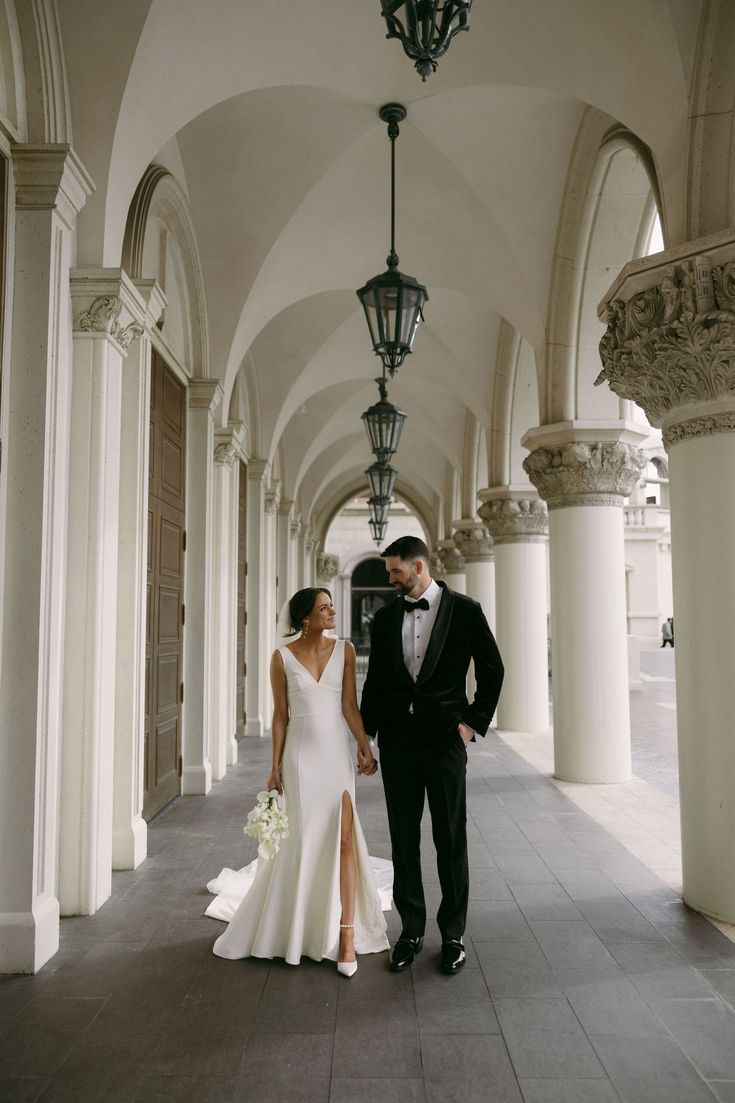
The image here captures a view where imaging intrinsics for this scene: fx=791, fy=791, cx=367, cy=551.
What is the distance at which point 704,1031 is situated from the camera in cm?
295

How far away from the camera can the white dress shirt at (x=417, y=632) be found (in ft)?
11.6

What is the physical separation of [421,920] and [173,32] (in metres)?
5.04

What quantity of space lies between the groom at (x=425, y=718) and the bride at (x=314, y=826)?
5.9 inches

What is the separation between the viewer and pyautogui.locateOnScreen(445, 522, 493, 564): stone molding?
1416 centimetres

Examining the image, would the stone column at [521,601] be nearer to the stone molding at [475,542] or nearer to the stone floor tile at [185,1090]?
the stone molding at [475,542]

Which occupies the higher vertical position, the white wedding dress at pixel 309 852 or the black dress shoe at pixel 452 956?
the white wedding dress at pixel 309 852

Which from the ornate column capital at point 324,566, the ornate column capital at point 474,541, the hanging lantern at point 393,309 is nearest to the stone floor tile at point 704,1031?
the hanging lantern at point 393,309

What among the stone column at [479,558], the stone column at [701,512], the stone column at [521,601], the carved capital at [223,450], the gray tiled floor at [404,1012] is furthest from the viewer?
the stone column at [479,558]

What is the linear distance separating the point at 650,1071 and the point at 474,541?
11789 millimetres

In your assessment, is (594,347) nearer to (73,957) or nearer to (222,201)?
(222,201)

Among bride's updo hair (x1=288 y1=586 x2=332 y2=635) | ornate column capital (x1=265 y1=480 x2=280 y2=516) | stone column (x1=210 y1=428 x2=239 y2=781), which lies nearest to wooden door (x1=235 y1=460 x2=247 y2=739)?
ornate column capital (x1=265 y1=480 x2=280 y2=516)

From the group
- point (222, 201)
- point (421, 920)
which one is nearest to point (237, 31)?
point (222, 201)

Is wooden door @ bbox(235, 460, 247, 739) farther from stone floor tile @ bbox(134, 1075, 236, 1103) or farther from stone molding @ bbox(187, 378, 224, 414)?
stone floor tile @ bbox(134, 1075, 236, 1103)

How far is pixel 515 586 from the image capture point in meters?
11.1
